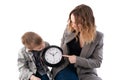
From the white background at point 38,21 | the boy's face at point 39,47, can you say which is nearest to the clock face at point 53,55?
the boy's face at point 39,47

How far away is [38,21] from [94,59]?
634 millimetres

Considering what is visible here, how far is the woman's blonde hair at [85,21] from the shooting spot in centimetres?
198

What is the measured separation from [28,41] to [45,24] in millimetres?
663

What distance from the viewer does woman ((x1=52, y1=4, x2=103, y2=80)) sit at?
198 cm

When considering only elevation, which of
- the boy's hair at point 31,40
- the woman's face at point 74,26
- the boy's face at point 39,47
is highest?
the woman's face at point 74,26

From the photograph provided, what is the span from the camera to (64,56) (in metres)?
1.98

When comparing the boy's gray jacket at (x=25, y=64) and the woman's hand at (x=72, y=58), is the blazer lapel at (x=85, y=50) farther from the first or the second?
the boy's gray jacket at (x=25, y=64)

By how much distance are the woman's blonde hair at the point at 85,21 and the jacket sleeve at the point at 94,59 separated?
7cm

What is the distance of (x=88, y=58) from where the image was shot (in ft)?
6.81

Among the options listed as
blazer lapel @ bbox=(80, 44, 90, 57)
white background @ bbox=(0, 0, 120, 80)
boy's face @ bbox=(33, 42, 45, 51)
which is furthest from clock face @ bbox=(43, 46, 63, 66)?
white background @ bbox=(0, 0, 120, 80)

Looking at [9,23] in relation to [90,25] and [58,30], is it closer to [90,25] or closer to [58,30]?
[58,30]

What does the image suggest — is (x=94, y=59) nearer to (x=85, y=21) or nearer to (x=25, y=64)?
(x=85, y=21)

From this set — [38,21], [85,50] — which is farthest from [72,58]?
[38,21]

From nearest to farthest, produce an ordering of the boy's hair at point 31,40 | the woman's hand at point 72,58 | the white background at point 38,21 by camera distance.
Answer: the boy's hair at point 31,40, the woman's hand at point 72,58, the white background at point 38,21
